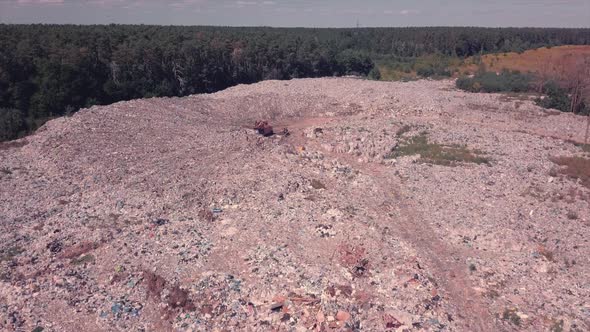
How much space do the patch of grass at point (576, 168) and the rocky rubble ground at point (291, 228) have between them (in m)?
0.10

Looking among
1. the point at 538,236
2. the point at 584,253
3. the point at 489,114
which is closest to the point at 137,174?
the point at 538,236

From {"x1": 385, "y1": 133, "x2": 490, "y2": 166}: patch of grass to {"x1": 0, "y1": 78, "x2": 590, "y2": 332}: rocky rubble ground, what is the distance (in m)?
0.10

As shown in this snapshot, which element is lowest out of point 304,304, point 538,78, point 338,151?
point 304,304

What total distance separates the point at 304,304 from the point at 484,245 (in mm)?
5877

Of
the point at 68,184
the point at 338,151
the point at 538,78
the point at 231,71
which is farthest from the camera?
the point at 231,71

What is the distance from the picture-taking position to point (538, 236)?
13.0m

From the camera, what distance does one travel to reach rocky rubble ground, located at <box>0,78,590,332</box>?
9977mm

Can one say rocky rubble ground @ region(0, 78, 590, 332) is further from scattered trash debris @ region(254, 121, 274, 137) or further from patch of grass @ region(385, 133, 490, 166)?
scattered trash debris @ region(254, 121, 274, 137)

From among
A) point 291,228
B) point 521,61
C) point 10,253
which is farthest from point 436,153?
point 521,61

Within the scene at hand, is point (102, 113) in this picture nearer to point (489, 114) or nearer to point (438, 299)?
point (438, 299)

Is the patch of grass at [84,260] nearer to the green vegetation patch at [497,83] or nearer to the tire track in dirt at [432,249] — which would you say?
the tire track in dirt at [432,249]

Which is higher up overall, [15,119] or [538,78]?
Result: [538,78]

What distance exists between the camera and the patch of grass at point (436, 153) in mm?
19000

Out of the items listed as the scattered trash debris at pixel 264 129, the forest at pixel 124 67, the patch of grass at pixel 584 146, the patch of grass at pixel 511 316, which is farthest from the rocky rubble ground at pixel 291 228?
the forest at pixel 124 67
